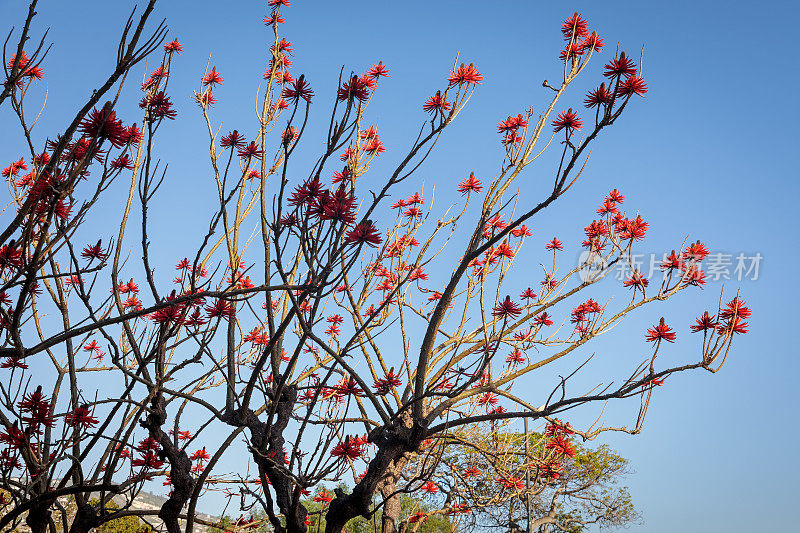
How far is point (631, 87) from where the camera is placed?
3.46 meters

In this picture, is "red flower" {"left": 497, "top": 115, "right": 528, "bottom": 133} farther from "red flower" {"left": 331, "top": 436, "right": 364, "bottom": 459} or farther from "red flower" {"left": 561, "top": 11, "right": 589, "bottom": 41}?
"red flower" {"left": 331, "top": 436, "right": 364, "bottom": 459}

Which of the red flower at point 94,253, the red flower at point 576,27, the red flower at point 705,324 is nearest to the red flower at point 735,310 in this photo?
the red flower at point 705,324

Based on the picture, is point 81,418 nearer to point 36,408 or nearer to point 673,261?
point 36,408

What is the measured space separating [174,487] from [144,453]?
0.33m

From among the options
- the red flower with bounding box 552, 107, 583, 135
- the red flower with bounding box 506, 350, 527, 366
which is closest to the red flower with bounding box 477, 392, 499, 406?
the red flower with bounding box 506, 350, 527, 366

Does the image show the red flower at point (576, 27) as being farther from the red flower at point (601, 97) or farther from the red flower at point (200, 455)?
the red flower at point (200, 455)

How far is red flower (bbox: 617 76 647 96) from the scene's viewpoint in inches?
135

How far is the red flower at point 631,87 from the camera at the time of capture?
3.43 m

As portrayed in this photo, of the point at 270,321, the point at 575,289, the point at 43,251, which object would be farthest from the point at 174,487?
the point at 575,289

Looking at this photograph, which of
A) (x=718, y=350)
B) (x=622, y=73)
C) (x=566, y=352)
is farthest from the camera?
(x=566, y=352)

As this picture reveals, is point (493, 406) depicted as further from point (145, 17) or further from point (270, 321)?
point (145, 17)

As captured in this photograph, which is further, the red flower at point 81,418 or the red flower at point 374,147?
the red flower at point 374,147

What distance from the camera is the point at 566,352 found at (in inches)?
209

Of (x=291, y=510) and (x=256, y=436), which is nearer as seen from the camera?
(x=291, y=510)
